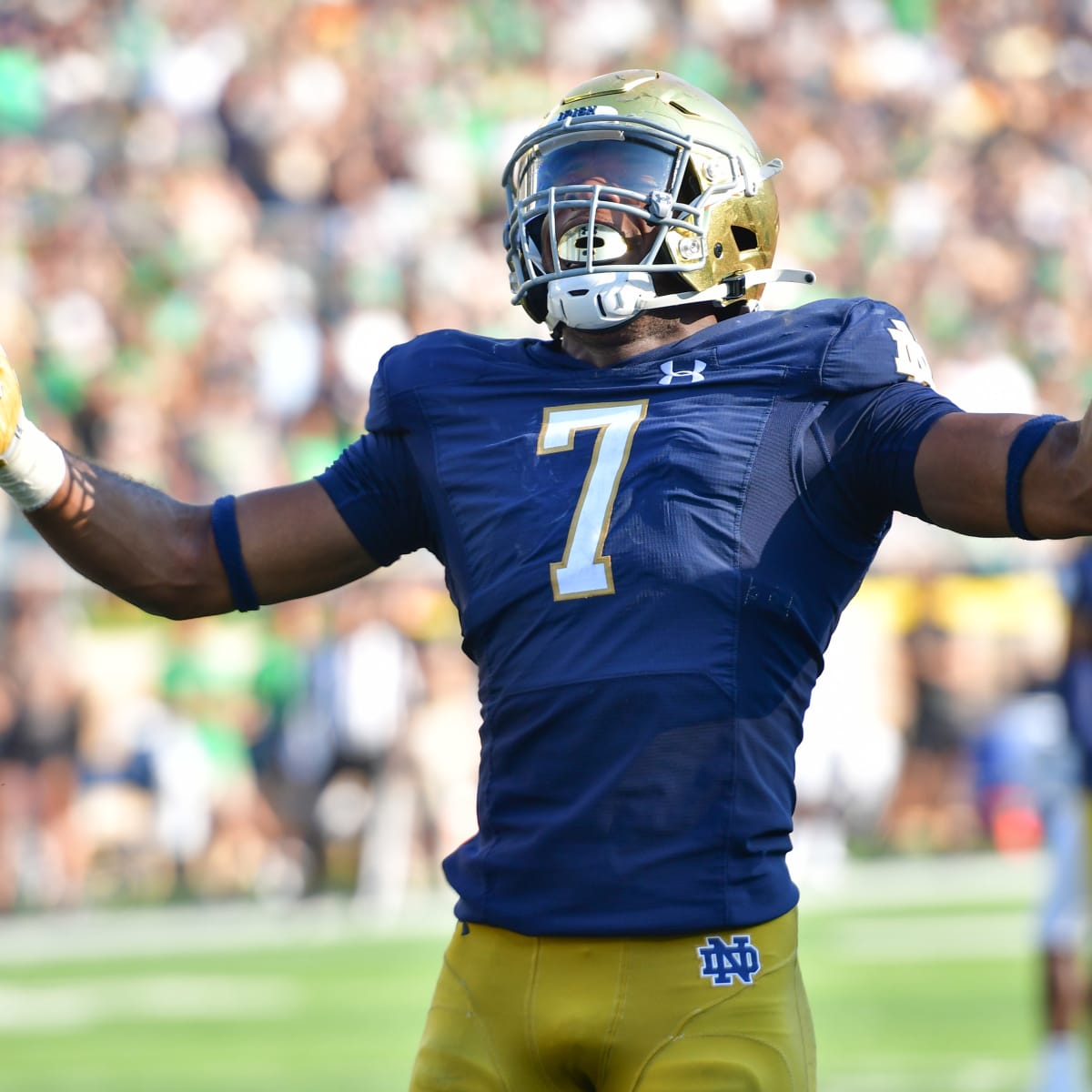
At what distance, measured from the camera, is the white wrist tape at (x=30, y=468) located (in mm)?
2613

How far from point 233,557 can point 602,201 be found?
0.71 metres

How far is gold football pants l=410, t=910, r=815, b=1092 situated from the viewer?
2.28 metres

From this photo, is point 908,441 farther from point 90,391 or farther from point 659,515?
point 90,391

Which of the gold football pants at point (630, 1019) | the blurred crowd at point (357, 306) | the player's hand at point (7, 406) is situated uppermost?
the blurred crowd at point (357, 306)

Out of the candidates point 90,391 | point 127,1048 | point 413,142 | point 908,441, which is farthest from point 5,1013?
point 413,142

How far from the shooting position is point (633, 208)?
2600 millimetres

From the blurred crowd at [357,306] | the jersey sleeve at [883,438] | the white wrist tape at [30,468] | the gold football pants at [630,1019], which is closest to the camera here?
the gold football pants at [630,1019]

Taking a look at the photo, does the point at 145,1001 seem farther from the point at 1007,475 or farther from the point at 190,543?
the point at 1007,475

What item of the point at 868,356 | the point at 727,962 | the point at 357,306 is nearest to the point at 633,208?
the point at 868,356

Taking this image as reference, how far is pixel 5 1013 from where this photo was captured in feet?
23.7

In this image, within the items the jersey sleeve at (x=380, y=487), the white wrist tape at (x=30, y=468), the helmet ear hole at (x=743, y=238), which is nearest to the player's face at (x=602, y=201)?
the helmet ear hole at (x=743, y=238)

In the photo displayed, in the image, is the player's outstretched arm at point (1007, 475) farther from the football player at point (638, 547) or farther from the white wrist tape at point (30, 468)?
the white wrist tape at point (30, 468)

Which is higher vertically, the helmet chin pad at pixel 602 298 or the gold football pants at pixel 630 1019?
the helmet chin pad at pixel 602 298

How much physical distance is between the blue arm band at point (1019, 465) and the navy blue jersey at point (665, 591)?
109 mm
